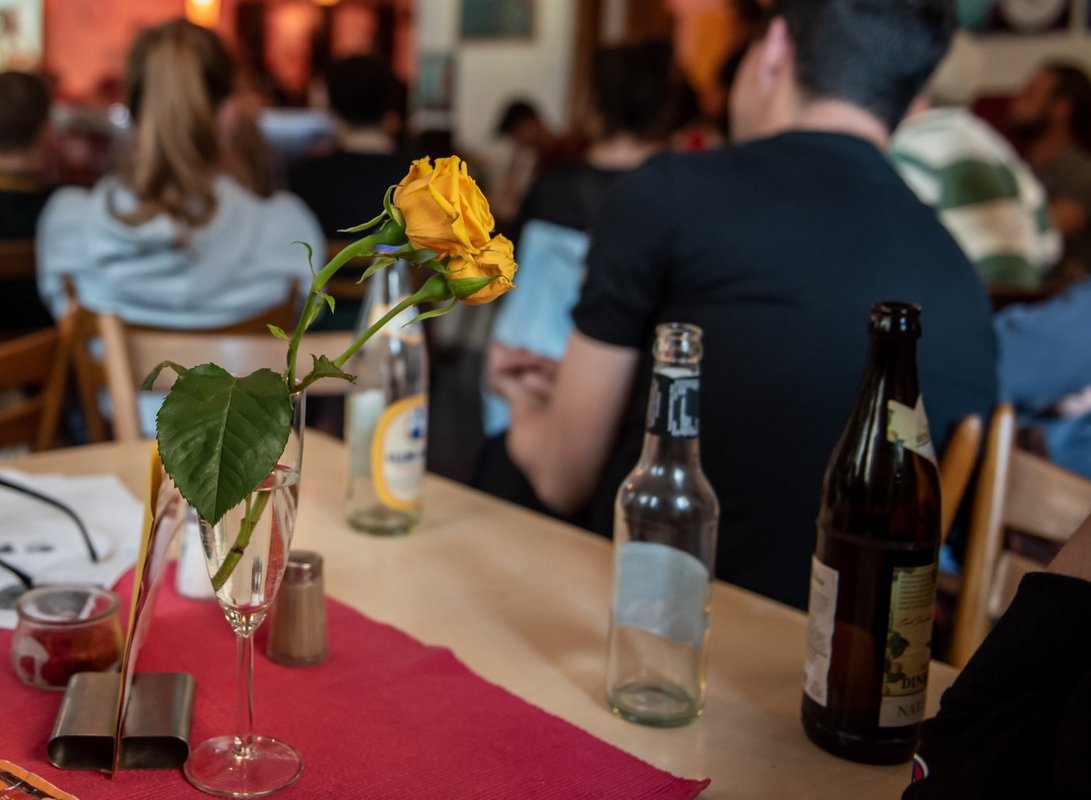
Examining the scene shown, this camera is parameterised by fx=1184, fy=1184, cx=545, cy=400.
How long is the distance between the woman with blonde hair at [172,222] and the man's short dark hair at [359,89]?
1.43m

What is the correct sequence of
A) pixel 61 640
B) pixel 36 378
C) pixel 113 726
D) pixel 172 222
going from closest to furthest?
pixel 113 726 < pixel 61 640 < pixel 36 378 < pixel 172 222

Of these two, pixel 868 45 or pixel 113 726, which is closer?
pixel 113 726

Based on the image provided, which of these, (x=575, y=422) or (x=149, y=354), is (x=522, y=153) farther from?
(x=575, y=422)

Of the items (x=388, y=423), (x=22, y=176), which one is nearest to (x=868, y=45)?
(x=388, y=423)

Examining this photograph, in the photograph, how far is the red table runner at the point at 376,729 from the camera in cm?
67

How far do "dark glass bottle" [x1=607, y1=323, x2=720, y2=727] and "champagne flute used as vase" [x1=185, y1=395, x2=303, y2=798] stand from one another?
24 cm

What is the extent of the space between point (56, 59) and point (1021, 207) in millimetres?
8559

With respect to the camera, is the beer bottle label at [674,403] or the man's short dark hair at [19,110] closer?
the beer bottle label at [674,403]

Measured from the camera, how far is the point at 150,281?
2.43 m

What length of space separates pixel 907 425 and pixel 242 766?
46cm

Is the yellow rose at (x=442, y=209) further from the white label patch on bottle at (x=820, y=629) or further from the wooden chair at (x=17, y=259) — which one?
the wooden chair at (x=17, y=259)

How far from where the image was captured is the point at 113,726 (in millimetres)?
671

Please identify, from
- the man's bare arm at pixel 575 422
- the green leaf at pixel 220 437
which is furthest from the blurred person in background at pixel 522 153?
the green leaf at pixel 220 437

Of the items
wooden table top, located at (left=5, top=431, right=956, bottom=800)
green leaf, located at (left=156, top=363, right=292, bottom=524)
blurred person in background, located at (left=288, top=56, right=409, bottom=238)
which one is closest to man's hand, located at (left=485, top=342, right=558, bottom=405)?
wooden table top, located at (left=5, top=431, right=956, bottom=800)
